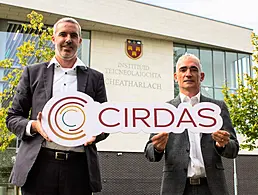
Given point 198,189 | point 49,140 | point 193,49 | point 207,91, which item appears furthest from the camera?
point 193,49

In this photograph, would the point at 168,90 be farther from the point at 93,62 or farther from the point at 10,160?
the point at 10,160

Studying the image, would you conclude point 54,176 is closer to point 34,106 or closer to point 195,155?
point 34,106

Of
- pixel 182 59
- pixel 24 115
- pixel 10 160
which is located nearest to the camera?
pixel 24 115

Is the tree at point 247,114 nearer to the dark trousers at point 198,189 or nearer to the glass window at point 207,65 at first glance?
the glass window at point 207,65

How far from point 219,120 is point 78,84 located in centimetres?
94

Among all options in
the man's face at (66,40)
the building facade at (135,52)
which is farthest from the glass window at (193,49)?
the man's face at (66,40)

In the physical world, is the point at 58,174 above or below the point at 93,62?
below

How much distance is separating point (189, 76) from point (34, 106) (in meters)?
1.08

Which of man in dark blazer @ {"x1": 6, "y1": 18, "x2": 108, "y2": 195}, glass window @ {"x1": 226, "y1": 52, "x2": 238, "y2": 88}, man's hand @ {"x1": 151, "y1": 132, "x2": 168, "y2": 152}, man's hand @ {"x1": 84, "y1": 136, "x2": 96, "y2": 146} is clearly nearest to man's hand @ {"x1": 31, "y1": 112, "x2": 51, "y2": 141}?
man in dark blazer @ {"x1": 6, "y1": 18, "x2": 108, "y2": 195}

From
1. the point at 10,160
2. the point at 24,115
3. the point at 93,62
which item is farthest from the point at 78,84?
the point at 93,62

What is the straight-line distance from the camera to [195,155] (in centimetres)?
266

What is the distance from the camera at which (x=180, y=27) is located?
15.4m

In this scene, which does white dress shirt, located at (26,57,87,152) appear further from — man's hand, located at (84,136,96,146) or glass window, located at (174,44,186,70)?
glass window, located at (174,44,186,70)

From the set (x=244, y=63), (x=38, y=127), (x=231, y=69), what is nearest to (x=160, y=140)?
(x=38, y=127)
